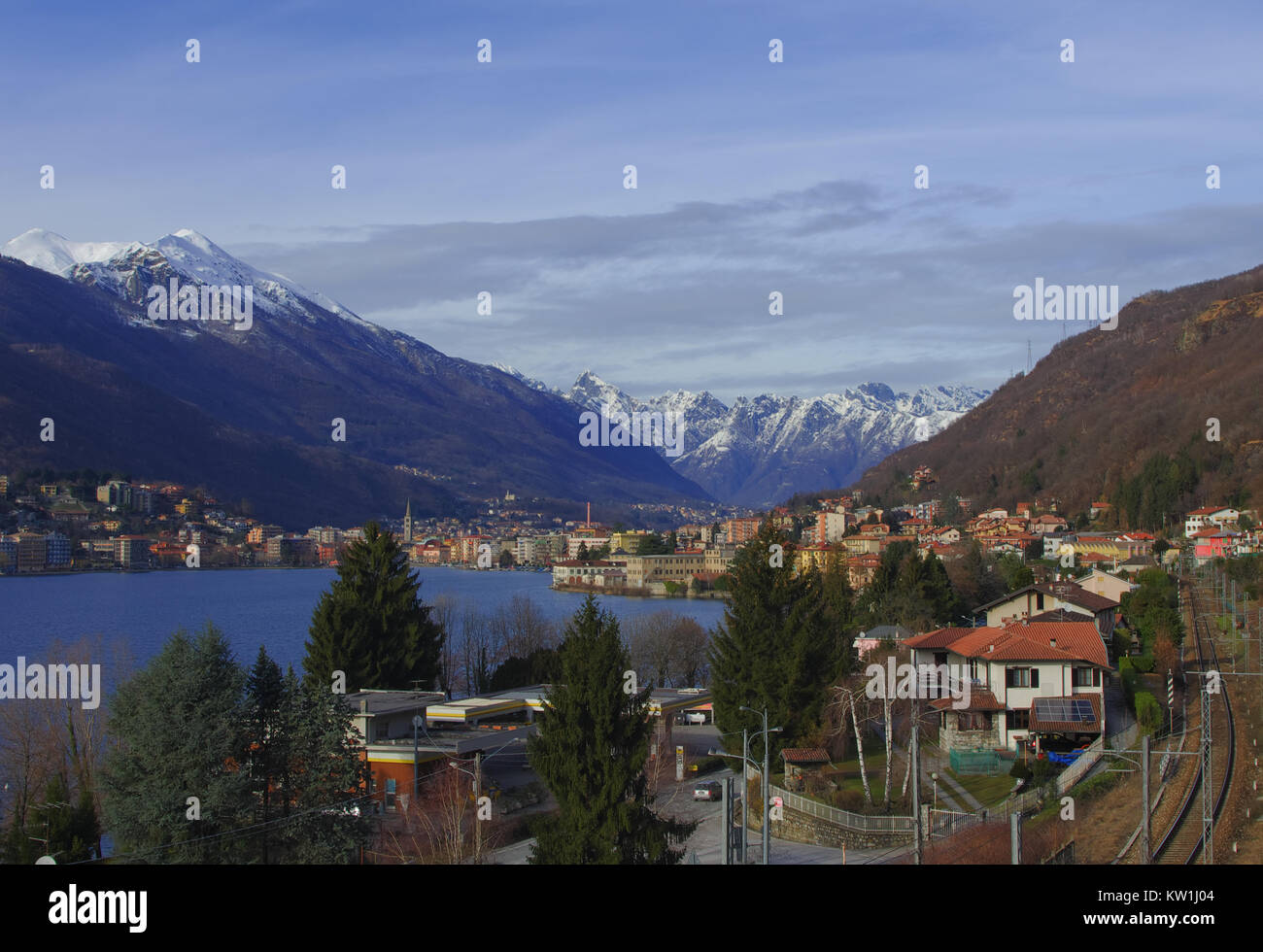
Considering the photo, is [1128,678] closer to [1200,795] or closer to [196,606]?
[1200,795]

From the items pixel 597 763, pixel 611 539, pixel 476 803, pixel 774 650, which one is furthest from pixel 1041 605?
pixel 611 539

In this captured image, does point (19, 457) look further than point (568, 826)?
Yes

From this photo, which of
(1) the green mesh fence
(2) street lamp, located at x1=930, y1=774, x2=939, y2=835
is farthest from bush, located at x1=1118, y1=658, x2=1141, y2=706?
(2) street lamp, located at x1=930, y1=774, x2=939, y2=835

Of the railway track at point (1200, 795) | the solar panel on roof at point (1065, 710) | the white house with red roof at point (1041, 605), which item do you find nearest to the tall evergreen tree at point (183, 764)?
the railway track at point (1200, 795)

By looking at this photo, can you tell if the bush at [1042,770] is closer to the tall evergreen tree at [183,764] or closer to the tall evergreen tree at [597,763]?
the tall evergreen tree at [597,763]

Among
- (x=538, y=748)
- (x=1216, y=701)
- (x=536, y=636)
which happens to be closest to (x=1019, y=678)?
(x=1216, y=701)

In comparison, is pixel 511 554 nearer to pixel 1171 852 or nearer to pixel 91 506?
pixel 91 506
